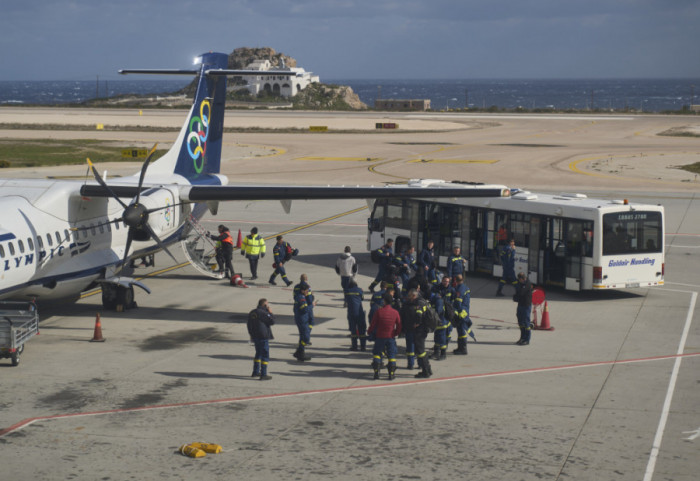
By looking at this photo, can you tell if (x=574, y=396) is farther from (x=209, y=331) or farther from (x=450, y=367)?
(x=209, y=331)

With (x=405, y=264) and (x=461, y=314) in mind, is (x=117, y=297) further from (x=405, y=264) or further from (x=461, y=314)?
(x=461, y=314)

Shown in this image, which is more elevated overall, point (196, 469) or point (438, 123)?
point (438, 123)

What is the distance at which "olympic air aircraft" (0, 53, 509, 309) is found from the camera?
66.6 feet

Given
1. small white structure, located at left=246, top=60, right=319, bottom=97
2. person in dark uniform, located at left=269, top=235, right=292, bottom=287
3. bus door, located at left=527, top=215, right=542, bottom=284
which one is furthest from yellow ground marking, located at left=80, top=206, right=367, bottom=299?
small white structure, located at left=246, top=60, right=319, bottom=97

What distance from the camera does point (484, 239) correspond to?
88.2ft

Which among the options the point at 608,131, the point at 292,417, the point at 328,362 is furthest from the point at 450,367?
the point at 608,131

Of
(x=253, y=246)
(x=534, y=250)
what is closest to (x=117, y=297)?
(x=253, y=246)

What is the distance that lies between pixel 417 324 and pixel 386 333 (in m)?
0.66

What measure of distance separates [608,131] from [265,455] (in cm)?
8680

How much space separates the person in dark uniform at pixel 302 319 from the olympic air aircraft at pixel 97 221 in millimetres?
4746

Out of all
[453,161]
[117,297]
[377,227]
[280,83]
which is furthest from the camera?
[280,83]

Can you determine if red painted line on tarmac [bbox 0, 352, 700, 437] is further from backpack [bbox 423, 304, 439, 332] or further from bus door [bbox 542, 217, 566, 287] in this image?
bus door [bbox 542, 217, 566, 287]

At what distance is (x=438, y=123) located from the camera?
106 m

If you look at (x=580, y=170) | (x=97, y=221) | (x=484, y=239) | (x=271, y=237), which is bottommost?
(x=271, y=237)
